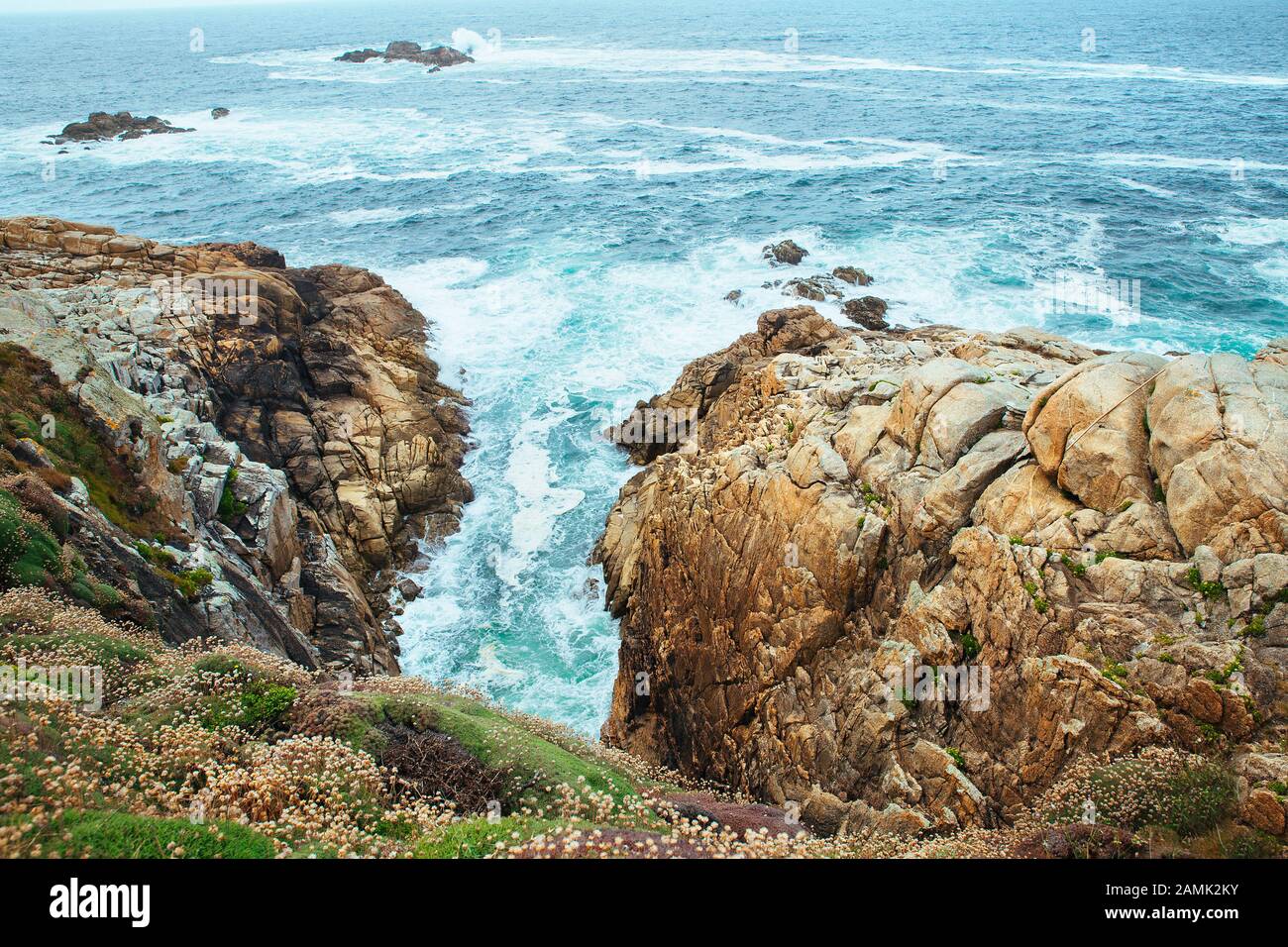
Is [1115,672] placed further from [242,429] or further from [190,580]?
[242,429]

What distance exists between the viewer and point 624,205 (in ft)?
192

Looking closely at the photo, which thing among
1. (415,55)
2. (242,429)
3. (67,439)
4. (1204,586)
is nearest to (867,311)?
(1204,586)

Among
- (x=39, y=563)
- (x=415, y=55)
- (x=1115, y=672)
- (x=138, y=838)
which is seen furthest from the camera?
(x=415, y=55)

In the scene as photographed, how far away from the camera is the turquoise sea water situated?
31.9 m

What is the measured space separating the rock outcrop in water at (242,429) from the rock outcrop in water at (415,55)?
102m

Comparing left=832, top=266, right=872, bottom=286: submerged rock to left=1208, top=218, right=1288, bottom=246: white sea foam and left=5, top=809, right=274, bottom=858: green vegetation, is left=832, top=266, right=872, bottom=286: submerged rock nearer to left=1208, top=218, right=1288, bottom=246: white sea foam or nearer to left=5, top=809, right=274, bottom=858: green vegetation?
left=1208, top=218, right=1288, bottom=246: white sea foam

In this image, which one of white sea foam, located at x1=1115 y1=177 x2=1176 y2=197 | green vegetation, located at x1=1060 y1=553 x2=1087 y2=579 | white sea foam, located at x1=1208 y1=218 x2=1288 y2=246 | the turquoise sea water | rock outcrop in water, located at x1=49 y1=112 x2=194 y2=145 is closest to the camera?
green vegetation, located at x1=1060 y1=553 x2=1087 y2=579

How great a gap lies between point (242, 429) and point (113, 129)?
79.4 m

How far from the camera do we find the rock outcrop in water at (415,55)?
123000 millimetres

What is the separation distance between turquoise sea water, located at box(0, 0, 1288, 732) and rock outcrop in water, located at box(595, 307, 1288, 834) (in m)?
7.12

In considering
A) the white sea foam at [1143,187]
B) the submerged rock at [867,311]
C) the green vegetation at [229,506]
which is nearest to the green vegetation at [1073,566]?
the green vegetation at [229,506]

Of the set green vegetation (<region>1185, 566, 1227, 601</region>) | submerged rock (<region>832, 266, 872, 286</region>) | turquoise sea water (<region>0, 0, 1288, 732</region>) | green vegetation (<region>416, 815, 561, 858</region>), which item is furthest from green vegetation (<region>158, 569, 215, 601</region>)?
submerged rock (<region>832, 266, 872, 286</region>)
